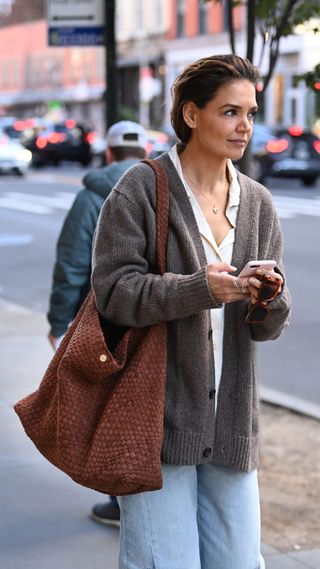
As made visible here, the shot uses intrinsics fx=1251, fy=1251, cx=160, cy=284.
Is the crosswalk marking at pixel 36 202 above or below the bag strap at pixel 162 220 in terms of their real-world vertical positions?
below

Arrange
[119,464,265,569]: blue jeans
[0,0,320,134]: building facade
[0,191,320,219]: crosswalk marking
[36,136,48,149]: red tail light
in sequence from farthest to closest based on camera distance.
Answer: [0,0,320,134]: building facade, [36,136,48,149]: red tail light, [0,191,320,219]: crosswalk marking, [119,464,265,569]: blue jeans

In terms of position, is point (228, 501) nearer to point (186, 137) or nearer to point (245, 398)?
point (245, 398)

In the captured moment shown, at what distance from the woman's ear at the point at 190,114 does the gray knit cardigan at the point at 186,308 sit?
0.12 m

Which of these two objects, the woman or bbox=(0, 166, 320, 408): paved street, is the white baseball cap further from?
bbox=(0, 166, 320, 408): paved street

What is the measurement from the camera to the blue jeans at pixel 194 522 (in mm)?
3297

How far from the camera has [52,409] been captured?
3.35 meters

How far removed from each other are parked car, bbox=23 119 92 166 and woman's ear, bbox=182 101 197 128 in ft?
Answer: 128

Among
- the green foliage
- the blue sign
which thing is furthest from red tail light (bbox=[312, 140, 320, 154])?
the green foliage

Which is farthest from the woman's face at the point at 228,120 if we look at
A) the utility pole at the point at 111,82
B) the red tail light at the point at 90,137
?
the red tail light at the point at 90,137

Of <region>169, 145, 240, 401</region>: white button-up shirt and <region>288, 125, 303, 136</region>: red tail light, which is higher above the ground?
<region>169, 145, 240, 401</region>: white button-up shirt

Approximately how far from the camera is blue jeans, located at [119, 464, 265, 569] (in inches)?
130

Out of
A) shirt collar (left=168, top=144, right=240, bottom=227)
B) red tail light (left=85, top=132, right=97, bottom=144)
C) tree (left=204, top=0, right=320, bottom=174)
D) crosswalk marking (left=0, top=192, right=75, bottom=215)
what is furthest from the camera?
red tail light (left=85, top=132, right=97, bottom=144)

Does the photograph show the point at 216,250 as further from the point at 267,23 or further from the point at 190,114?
the point at 267,23

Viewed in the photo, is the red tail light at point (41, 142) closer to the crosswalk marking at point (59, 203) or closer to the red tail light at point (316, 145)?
the crosswalk marking at point (59, 203)
